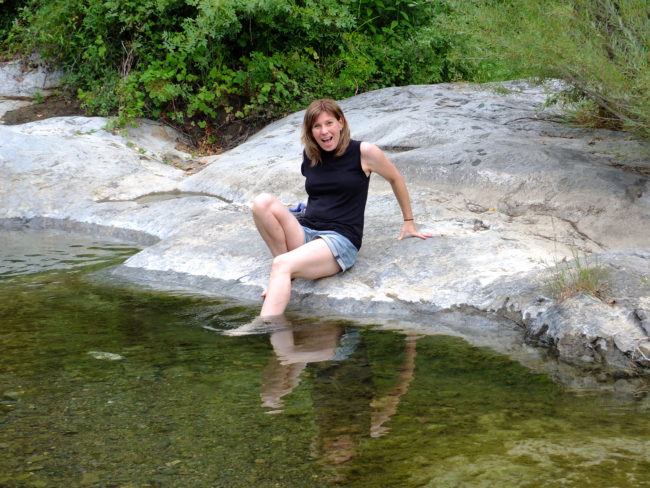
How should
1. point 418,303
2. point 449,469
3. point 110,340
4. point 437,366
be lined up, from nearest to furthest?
1. point 449,469
2. point 437,366
3. point 110,340
4. point 418,303

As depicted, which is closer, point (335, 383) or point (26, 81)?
point (335, 383)

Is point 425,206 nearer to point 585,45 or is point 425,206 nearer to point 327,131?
point 327,131

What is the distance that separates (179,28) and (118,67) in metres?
1.15

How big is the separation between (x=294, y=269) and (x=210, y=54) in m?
6.92

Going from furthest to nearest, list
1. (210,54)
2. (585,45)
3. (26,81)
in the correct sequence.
→ (26,81)
(210,54)
(585,45)

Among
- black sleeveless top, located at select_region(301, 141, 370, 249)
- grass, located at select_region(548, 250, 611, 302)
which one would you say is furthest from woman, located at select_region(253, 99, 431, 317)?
grass, located at select_region(548, 250, 611, 302)

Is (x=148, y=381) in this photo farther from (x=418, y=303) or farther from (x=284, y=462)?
(x=418, y=303)

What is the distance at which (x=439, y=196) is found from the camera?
726 cm

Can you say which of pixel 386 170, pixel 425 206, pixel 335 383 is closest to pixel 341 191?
pixel 386 170

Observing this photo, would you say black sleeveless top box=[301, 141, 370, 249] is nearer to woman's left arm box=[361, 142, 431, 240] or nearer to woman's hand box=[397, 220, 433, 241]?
woman's left arm box=[361, 142, 431, 240]

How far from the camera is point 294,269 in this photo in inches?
220

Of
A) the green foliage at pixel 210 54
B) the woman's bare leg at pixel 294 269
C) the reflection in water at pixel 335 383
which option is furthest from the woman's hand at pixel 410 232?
the green foliage at pixel 210 54

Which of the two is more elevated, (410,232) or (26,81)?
(26,81)

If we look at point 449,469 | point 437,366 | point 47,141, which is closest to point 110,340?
point 437,366
